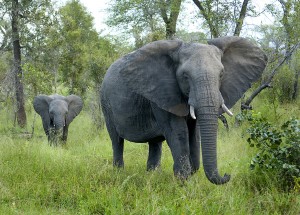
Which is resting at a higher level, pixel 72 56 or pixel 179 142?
pixel 72 56

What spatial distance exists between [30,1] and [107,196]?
40.1 ft

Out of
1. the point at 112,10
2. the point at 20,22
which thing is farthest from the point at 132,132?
the point at 112,10

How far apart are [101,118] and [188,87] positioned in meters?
8.72

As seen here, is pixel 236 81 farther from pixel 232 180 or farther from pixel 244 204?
pixel 244 204

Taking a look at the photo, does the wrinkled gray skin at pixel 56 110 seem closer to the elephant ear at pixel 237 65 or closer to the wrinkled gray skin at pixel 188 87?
the wrinkled gray skin at pixel 188 87

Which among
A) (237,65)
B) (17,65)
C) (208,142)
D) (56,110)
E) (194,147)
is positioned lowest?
(194,147)

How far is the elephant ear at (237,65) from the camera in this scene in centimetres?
475

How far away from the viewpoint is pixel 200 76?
4.08 metres

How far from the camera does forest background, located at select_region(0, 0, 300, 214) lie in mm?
4242

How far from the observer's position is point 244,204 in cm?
401

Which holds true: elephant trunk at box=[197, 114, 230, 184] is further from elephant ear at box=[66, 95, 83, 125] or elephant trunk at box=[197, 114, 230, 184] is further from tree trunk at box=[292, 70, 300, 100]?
tree trunk at box=[292, 70, 300, 100]

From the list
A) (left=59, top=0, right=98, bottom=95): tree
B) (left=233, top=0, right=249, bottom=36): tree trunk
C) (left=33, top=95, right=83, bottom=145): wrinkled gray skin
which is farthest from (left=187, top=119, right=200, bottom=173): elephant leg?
(left=59, top=0, right=98, bottom=95): tree

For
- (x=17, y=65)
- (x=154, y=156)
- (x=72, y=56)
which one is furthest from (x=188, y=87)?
(x=72, y=56)

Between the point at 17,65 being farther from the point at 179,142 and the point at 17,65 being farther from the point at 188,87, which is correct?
the point at 188,87
